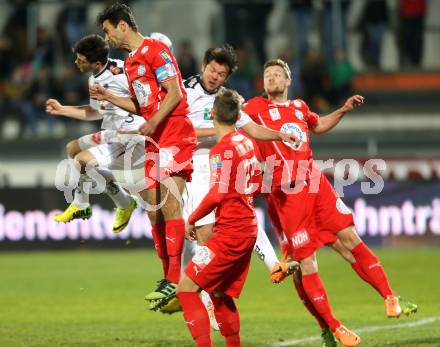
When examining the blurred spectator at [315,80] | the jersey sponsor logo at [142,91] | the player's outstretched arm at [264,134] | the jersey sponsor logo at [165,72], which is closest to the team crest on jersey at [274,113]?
the player's outstretched arm at [264,134]

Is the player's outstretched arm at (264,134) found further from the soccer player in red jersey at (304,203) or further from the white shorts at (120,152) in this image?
the white shorts at (120,152)

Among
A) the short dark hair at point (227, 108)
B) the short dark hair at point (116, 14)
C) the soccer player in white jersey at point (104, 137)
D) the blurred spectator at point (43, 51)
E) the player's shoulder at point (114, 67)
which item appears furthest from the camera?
the blurred spectator at point (43, 51)

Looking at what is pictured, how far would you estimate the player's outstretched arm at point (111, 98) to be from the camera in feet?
29.3

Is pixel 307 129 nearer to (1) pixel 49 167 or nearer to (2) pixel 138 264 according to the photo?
(2) pixel 138 264

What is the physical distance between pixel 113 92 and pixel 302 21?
14.1 m

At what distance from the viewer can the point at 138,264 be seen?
692 inches

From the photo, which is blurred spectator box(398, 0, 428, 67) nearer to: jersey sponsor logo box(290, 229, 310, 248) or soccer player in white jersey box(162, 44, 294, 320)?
soccer player in white jersey box(162, 44, 294, 320)

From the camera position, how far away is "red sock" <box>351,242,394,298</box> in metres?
9.45

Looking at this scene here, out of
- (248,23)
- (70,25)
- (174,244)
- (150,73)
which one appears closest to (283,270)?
(174,244)

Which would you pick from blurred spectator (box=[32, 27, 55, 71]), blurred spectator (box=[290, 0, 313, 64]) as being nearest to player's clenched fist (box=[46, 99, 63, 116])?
blurred spectator (box=[32, 27, 55, 71])

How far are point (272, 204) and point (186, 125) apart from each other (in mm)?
1139

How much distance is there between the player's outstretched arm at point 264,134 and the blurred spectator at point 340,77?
1398 centimetres

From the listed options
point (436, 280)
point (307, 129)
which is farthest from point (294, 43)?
point (307, 129)

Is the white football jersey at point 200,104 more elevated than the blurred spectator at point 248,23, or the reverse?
the blurred spectator at point 248,23
